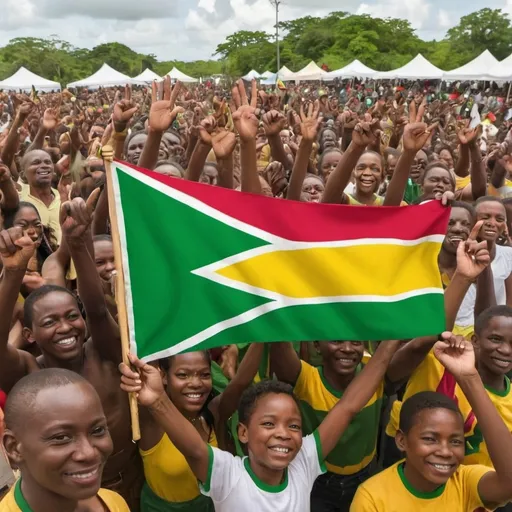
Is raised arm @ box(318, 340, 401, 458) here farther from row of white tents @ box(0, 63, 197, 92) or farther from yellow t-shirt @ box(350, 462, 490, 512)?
row of white tents @ box(0, 63, 197, 92)

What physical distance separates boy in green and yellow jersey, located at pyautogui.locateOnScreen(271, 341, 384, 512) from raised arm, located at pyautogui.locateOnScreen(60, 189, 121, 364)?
748mm

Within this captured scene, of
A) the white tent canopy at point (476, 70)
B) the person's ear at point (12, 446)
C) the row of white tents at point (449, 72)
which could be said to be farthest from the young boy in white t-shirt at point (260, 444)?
the white tent canopy at point (476, 70)

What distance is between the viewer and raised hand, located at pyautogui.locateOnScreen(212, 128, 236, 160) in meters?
3.37

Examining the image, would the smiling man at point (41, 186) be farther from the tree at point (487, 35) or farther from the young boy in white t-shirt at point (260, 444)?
the tree at point (487, 35)

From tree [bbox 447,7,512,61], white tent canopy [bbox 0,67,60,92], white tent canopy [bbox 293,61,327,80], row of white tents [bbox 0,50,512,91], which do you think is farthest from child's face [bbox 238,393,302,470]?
tree [bbox 447,7,512,61]

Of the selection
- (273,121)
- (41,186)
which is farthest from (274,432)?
(41,186)

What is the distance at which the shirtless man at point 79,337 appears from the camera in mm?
2506

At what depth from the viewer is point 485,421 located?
2.34m

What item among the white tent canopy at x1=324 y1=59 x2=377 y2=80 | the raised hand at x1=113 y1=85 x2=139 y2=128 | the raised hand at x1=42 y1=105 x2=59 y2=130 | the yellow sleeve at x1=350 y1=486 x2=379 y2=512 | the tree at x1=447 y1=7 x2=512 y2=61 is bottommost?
the yellow sleeve at x1=350 y1=486 x2=379 y2=512

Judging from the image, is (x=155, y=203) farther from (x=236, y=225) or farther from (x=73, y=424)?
(x=73, y=424)

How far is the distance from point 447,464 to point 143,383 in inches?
47.3

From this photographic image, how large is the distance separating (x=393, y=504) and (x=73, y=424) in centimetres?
130

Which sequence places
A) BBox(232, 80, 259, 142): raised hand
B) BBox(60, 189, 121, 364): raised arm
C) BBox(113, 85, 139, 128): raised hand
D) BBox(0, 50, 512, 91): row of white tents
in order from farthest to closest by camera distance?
BBox(0, 50, 512, 91): row of white tents
BBox(113, 85, 139, 128): raised hand
BBox(232, 80, 259, 142): raised hand
BBox(60, 189, 121, 364): raised arm

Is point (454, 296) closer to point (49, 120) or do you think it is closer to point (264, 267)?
point (264, 267)
